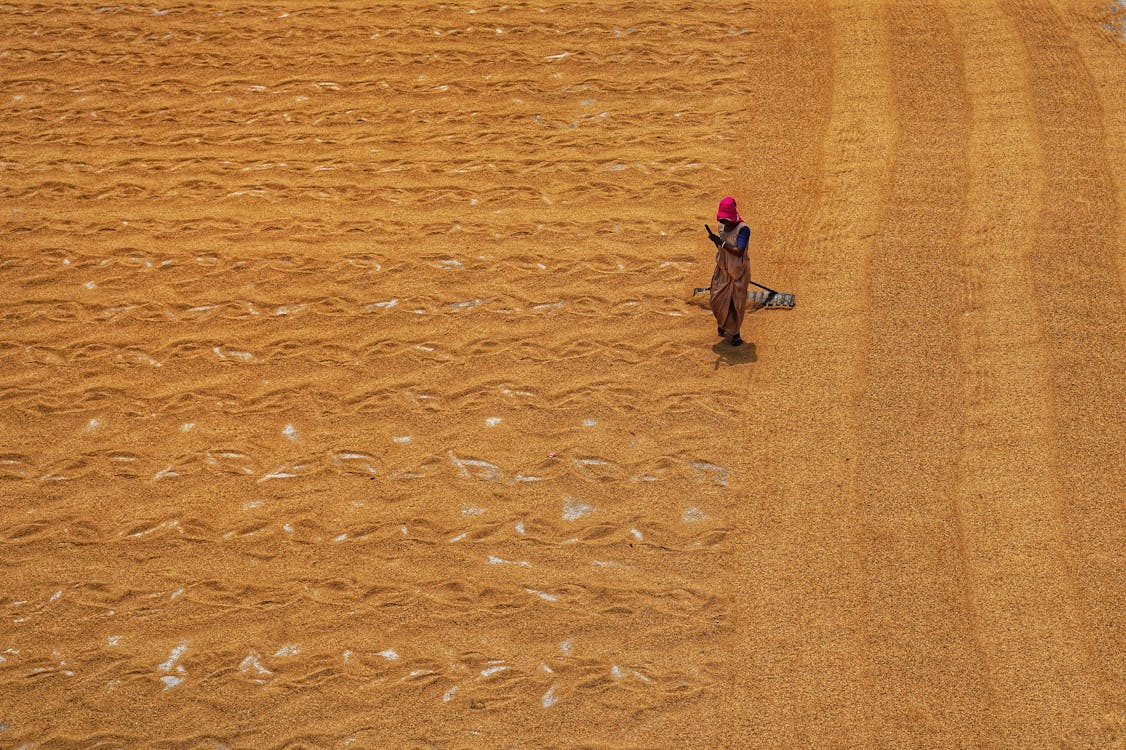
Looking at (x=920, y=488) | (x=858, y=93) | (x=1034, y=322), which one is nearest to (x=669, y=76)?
(x=858, y=93)

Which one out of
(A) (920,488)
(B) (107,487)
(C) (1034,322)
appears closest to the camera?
(A) (920,488)

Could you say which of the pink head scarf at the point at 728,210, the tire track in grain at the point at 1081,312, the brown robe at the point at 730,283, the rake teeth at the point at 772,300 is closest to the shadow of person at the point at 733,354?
the brown robe at the point at 730,283

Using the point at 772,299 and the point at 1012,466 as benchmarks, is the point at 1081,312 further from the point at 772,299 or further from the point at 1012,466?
the point at 772,299

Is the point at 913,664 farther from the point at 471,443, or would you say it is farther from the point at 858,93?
the point at 858,93

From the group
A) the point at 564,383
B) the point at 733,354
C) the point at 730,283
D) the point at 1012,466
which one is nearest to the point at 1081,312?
the point at 1012,466

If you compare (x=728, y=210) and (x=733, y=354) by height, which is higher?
(x=728, y=210)

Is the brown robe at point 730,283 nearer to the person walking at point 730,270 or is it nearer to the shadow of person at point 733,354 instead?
the person walking at point 730,270

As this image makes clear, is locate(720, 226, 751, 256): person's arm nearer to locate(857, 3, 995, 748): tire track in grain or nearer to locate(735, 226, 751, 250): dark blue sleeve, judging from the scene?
locate(735, 226, 751, 250): dark blue sleeve
